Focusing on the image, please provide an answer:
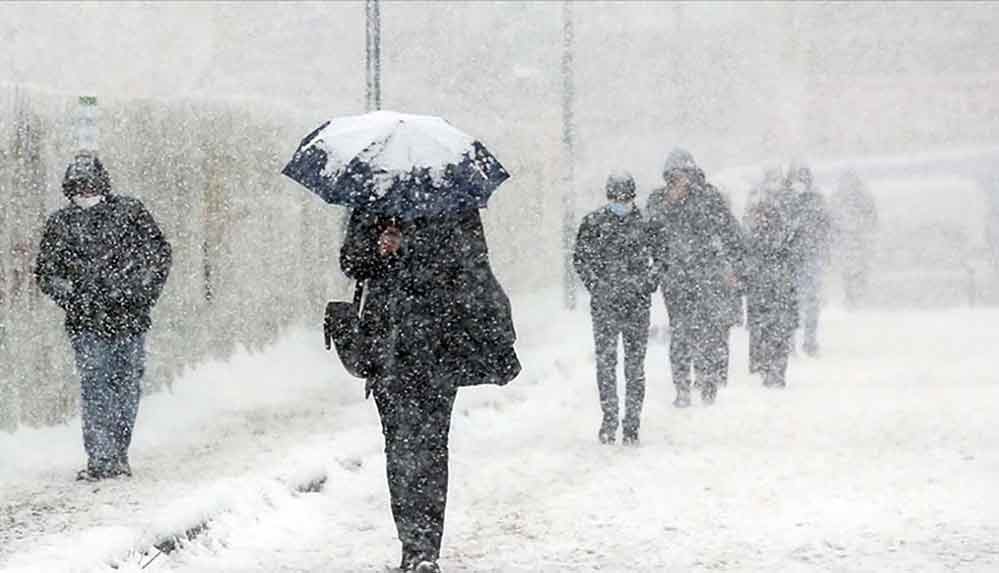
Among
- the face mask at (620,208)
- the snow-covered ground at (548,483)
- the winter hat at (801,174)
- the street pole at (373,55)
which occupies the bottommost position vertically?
the snow-covered ground at (548,483)

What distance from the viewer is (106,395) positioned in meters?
10.1

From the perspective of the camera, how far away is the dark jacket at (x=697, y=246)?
1334 centimetres

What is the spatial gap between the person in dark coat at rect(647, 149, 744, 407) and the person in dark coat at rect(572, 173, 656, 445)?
1.83 meters

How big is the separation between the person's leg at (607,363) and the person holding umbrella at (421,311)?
418 centimetres

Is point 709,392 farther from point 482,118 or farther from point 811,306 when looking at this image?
point 482,118

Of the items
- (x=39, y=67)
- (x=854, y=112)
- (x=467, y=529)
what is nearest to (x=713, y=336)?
(x=467, y=529)

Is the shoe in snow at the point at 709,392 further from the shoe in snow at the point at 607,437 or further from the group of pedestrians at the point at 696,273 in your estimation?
the shoe in snow at the point at 607,437

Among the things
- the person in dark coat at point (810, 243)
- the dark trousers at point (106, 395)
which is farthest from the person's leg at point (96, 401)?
the person in dark coat at point (810, 243)

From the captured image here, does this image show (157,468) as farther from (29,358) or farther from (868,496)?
(868,496)

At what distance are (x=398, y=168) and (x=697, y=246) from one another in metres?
6.85

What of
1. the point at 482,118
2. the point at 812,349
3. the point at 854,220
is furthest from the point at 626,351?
the point at 482,118

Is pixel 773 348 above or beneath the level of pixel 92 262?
beneath

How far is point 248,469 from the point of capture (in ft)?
33.9

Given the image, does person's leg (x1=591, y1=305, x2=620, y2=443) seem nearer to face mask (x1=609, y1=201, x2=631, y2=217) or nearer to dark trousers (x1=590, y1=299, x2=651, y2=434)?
dark trousers (x1=590, y1=299, x2=651, y2=434)
